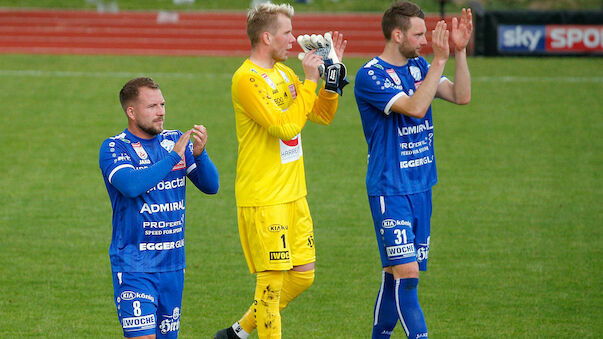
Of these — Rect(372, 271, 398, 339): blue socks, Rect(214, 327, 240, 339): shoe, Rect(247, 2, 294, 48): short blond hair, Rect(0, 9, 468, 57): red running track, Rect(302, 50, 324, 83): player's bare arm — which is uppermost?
Rect(0, 9, 468, 57): red running track

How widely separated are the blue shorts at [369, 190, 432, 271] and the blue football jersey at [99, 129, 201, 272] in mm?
1338

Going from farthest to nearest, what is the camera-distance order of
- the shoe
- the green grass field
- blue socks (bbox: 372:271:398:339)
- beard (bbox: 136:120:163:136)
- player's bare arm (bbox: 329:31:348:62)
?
1. the green grass field
2. the shoe
3. blue socks (bbox: 372:271:398:339)
4. player's bare arm (bbox: 329:31:348:62)
5. beard (bbox: 136:120:163:136)

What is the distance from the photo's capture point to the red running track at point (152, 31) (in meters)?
24.2

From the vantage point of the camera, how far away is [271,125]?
17.7 feet

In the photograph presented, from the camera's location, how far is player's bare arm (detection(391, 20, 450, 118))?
217 inches

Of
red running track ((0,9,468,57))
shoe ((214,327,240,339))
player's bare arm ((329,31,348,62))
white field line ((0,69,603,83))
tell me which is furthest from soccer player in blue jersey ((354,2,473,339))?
red running track ((0,9,468,57))

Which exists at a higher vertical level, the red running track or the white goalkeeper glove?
the red running track

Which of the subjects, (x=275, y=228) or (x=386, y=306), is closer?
(x=275, y=228)

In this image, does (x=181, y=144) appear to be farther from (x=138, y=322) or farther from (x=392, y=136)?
(x=392, y=136)

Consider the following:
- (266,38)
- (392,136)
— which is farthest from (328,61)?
(392,136)

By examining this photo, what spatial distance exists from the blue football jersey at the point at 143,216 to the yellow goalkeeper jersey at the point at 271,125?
1.93 feet

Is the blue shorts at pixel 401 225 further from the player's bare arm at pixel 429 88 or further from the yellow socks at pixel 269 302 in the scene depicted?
the yellow socks at pixel 269 302

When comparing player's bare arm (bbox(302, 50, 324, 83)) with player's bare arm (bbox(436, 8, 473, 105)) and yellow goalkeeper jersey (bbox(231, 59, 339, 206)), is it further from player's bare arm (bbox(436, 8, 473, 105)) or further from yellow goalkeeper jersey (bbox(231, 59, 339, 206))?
player's bare arm (bbox(436, 8, 473, 105))

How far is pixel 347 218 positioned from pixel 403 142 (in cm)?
486
